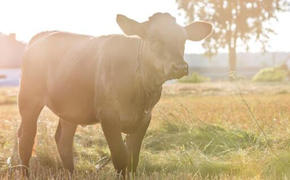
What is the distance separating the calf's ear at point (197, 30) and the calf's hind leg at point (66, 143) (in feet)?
6.65

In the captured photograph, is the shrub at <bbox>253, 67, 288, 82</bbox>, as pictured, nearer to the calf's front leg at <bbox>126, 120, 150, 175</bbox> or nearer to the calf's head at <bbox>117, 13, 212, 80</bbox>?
the calf's front leg at <bbox>126, 120, 150, 175</bbox>

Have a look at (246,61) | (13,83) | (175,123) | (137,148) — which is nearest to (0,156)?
(137,148)

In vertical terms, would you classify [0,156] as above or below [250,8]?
below

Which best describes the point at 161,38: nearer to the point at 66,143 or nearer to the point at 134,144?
the point at 134,144

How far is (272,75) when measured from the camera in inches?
1292

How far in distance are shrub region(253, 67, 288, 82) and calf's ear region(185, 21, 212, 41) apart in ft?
93.2

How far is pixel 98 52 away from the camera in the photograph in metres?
4.93

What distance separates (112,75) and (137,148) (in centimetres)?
81

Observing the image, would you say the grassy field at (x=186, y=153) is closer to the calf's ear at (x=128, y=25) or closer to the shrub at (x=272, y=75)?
the calf's ear at (x=128, y=25)

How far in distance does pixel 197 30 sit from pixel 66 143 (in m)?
2.25

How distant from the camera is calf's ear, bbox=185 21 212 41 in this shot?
492 centimetres

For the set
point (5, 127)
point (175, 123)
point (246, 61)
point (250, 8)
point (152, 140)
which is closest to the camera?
point (152, 140)

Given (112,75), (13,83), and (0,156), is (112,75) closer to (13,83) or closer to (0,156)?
(0,156)

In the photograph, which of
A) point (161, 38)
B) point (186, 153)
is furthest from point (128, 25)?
point (186, 153)
